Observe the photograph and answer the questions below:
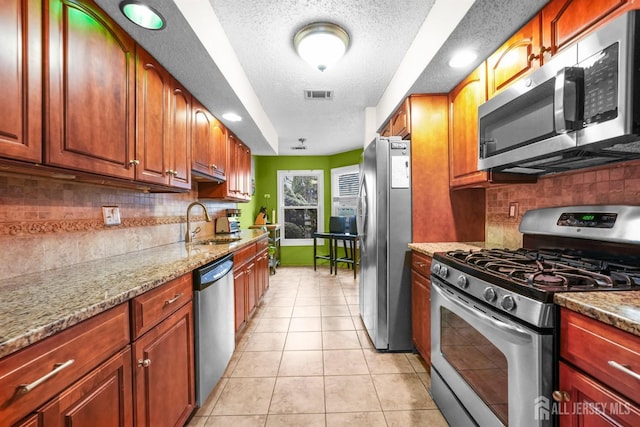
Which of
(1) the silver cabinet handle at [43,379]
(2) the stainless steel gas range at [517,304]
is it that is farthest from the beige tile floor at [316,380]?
(1) the silver cabinet handle at [43,379]

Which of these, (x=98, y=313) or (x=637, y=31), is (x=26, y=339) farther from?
(x=637, y=31)

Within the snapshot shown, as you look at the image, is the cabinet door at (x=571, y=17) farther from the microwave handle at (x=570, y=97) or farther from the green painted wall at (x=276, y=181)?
the green painted wall at (x=276, y=181)

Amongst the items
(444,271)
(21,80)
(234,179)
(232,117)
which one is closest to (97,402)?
(21,80)

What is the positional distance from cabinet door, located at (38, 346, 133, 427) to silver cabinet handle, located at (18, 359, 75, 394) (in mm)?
71

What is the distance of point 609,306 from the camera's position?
29.7 inches

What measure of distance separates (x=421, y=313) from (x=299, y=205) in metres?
4.01

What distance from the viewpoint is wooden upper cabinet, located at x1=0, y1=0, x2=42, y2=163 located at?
867mm

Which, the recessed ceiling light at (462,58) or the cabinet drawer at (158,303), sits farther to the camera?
the recessed ceiling light at (462,58)

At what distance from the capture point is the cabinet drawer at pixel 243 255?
2214 mm

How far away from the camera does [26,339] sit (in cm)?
61

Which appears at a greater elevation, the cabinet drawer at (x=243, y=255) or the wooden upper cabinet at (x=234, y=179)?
the wooden upper cabinet at (x=234, y=179)

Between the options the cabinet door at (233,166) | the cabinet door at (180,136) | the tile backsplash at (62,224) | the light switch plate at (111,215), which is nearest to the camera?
the tile backsplash at (62,224)

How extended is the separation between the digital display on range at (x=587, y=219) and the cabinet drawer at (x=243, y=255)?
7.03ft

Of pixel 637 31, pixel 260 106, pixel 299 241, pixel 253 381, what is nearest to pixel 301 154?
pixel 299 241
